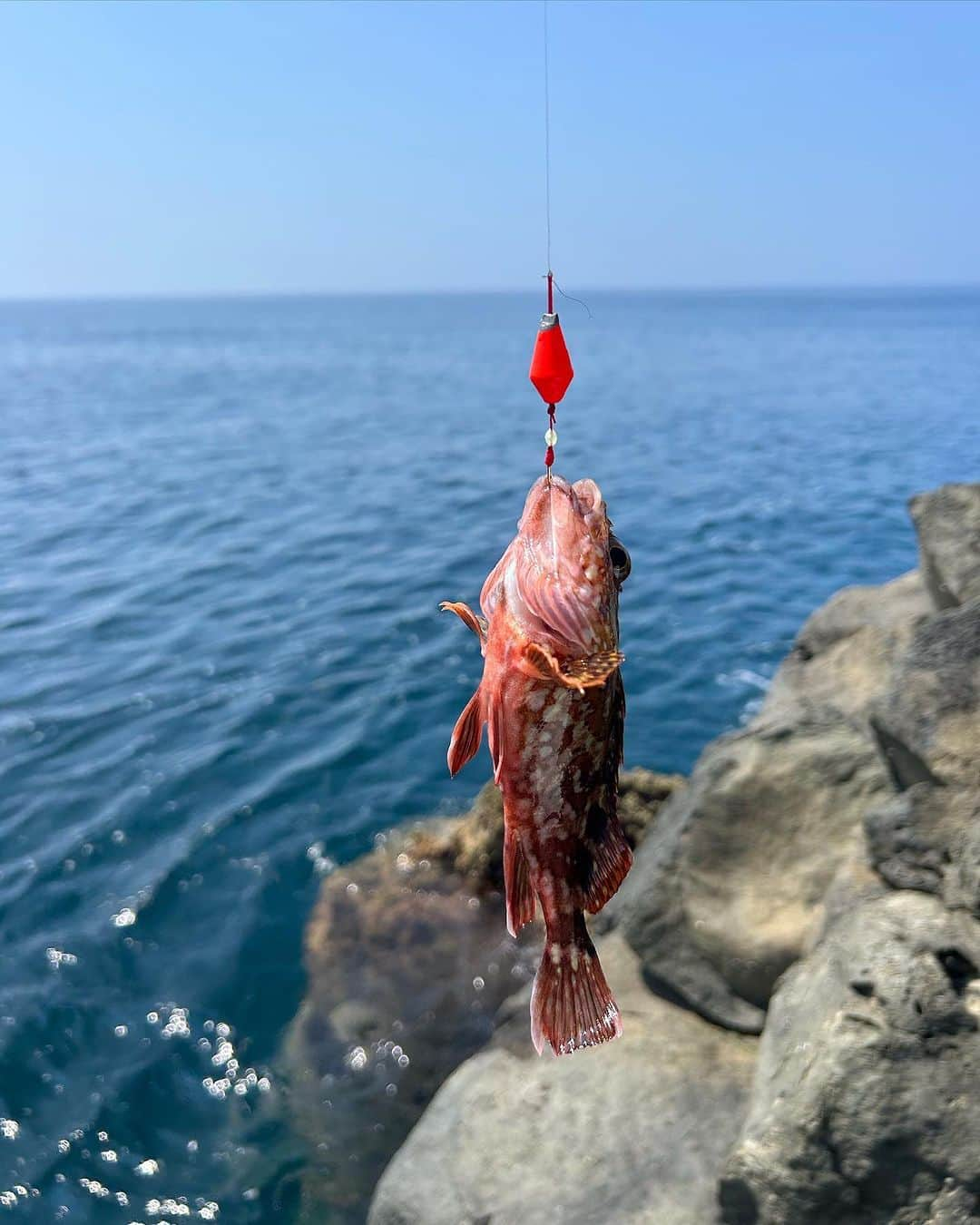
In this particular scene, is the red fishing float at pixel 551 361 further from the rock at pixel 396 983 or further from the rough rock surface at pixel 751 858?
the rock at pixel 396 983

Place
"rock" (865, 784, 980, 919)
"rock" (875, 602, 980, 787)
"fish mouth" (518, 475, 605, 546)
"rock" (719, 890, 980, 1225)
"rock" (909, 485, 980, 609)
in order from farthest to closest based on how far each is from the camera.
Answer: "rock" (909, 485, 980, 609) → "rock" (875, 602, 980, 787) → "rock" (865, 784, 980, 919) → "rock" (719, 890, 980, 1225) → "fish mouth" (518, 475, 605, 546)

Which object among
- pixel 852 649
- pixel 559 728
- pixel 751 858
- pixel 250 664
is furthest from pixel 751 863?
pixel 250 664

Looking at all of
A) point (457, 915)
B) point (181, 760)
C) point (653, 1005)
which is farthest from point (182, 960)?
point (653, 1005)

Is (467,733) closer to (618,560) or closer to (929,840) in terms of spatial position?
(618,560)

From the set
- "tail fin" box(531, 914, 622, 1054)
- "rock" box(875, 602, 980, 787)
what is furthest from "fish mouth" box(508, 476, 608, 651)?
"rock" box(875, 602, 980, 787)

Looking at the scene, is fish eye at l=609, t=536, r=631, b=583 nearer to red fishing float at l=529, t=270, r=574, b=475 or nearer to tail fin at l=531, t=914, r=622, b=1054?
red fishing float at l=529, t=270, r=574, b=475
